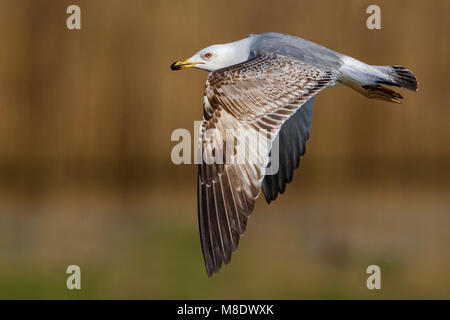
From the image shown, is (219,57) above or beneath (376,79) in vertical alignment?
above

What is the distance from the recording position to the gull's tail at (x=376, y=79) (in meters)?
4.27

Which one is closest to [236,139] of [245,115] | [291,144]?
[245,115]

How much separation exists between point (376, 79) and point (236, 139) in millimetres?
948

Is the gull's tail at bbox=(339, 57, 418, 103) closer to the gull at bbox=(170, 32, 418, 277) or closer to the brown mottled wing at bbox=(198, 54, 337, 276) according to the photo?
the gull at bbox=(170, 32, 418, 277)

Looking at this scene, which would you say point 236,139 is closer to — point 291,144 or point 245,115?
point 245,115

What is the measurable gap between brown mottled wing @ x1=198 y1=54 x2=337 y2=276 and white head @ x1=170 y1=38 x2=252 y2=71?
60cm

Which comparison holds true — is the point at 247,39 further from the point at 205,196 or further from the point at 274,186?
the point at 205,196

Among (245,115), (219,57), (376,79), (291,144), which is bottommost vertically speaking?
(291,144)

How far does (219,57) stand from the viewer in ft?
15.1

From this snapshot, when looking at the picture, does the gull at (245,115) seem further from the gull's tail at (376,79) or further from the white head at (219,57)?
the white head at (219,57)

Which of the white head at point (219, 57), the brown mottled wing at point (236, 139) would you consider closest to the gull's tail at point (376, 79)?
the brown mottled wing at point (236, 139)

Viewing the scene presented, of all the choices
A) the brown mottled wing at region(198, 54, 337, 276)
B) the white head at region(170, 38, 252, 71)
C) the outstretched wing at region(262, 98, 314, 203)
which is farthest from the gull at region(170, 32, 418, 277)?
the outstretched wing at region(262, 98, 314, 203)

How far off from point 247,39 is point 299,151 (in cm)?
67

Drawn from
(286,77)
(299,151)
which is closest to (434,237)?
(299,151)
